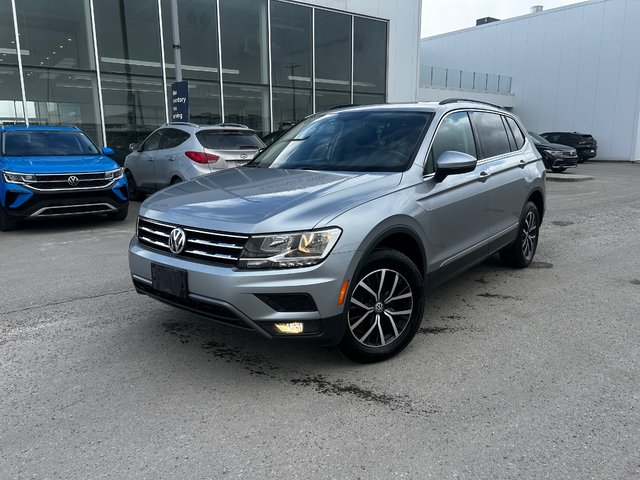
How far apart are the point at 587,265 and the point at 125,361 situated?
17.3 feet

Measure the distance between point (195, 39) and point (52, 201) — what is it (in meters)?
10.4

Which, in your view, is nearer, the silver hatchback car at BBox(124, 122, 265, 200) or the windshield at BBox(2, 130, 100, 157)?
the windshield at BBox(2, 130, 100, 157)

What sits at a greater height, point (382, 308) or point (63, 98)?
point (63, 98)

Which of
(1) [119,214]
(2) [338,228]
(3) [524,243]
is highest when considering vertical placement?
(2) [338,228]

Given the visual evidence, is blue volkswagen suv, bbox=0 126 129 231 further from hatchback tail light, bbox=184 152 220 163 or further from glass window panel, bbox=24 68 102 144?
glass window panel, bbox=24 68 102 144

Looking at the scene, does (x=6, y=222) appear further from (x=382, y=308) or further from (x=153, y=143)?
(x=382, y=308)

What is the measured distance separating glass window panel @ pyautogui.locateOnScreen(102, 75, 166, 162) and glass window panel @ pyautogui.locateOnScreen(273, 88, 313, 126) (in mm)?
4068

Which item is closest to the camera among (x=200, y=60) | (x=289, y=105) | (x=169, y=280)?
(x=169, y=280)

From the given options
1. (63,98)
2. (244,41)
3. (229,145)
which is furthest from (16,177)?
(244,41)

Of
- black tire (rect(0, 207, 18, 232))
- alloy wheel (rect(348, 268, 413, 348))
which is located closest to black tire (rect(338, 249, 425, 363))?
alloy wheel (rect(348, 268, 413, 348))

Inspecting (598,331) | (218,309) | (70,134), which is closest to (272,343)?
(218,309)

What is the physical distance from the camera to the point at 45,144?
8742 mm

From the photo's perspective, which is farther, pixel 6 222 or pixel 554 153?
pixel 554 153

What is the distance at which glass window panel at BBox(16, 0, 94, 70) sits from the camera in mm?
13828
